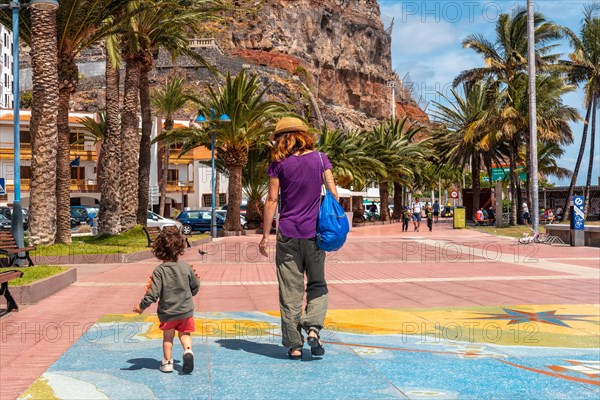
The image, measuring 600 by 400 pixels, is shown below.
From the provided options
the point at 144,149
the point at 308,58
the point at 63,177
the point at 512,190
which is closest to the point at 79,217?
the point at 144,149

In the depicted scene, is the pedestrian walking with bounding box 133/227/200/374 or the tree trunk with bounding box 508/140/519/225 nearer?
the pedestrian walking with bounding box 133/227/200/374

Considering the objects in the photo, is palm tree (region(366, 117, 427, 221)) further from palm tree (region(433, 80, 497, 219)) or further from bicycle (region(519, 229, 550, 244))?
bicycle (region(519, 229, 550, 244))

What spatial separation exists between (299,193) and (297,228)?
0.92ft

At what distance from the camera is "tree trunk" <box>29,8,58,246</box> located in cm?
1597

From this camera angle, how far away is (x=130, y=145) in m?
23.8

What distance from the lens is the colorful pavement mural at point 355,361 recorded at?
4.53m

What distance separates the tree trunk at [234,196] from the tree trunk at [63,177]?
44.8 feet

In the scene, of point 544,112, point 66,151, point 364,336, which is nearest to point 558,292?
point 364,336

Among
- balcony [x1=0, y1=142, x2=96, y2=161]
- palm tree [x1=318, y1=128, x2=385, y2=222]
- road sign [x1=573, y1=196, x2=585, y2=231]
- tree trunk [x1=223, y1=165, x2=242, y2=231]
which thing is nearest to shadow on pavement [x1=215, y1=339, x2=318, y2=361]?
road sign [x1=573, y1=196, x2=585, y2=231]

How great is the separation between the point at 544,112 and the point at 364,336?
34141 millimetres

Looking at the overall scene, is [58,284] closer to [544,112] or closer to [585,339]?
[585,339]

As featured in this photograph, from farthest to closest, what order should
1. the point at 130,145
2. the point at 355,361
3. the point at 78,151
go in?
the point at 78,151
the point at 130,145
the point at 355,361

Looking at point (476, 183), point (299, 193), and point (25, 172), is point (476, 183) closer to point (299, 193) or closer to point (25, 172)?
point (25, 172)

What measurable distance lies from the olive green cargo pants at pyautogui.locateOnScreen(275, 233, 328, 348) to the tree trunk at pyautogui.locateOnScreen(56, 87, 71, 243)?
593 inches
